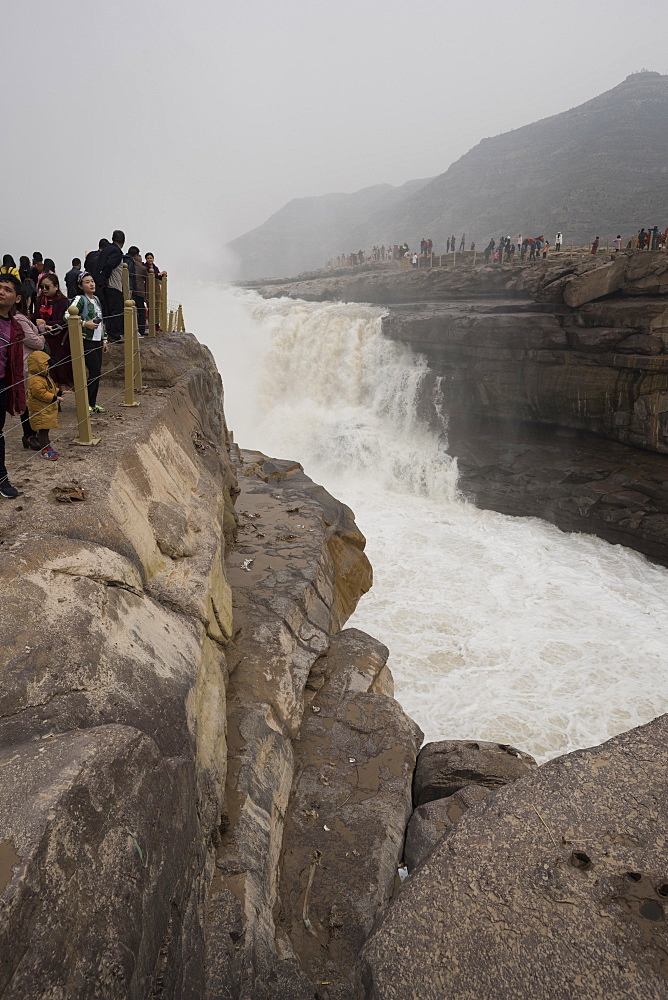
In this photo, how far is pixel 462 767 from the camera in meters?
5.89

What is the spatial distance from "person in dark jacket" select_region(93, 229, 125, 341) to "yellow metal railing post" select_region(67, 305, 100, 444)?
95.6 inches

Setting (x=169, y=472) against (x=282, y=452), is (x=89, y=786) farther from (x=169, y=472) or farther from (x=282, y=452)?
(x=282, y=452)

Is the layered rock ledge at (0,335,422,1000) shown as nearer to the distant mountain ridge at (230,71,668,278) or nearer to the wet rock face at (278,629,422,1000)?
the wet rock face at (278,629,422,1000)

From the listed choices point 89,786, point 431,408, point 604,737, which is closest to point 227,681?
point 89,786

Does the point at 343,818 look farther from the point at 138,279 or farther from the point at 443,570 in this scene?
the point at 138,279

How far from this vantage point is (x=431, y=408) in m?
18.5

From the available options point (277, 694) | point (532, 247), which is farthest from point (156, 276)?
point (532, 247)

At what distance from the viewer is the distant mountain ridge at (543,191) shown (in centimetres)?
4794

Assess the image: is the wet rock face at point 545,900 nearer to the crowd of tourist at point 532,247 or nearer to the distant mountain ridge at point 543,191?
the crowd of tourist at point 532,247

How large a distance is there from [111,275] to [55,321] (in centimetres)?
171

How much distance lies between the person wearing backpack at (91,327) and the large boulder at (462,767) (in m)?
5.29

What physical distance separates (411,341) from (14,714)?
1819cm

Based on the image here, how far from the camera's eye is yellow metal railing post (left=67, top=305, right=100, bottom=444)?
16.3 feet

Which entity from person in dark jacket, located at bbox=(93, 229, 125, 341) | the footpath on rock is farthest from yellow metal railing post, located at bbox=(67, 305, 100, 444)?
the footpath on rock
